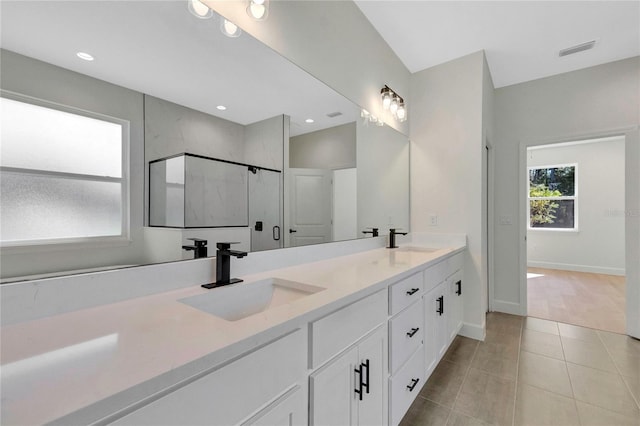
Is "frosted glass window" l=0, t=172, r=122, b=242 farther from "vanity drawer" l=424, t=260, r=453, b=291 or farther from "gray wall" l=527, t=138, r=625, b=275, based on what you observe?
"gray wall" l=527, t=138, r=625, b=275

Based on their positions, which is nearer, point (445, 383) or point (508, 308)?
point (445, 383)

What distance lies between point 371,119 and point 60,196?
2.06m

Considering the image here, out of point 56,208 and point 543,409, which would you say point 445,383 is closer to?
point 543,409

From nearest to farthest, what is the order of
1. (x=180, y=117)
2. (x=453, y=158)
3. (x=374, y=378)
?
1. (x=180, y=117)
2. (x=374, y=378)
3. (x=453, y=158)

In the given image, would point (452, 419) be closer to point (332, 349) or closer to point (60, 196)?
point (332, 349)

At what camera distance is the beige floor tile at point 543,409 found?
156 cm

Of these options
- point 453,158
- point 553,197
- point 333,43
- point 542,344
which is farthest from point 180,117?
point 553,197

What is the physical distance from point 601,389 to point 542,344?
2.18 ft

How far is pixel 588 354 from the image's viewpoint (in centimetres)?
230

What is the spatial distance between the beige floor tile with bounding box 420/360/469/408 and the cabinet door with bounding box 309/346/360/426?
1028 mm

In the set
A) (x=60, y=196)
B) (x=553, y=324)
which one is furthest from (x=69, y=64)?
(x=553, y=324)

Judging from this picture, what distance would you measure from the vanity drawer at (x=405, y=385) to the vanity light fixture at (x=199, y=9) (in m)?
1.76

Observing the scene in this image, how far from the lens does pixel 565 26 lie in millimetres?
2359

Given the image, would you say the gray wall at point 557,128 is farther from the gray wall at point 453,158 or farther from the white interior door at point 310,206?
the white interior door at point 310,206
